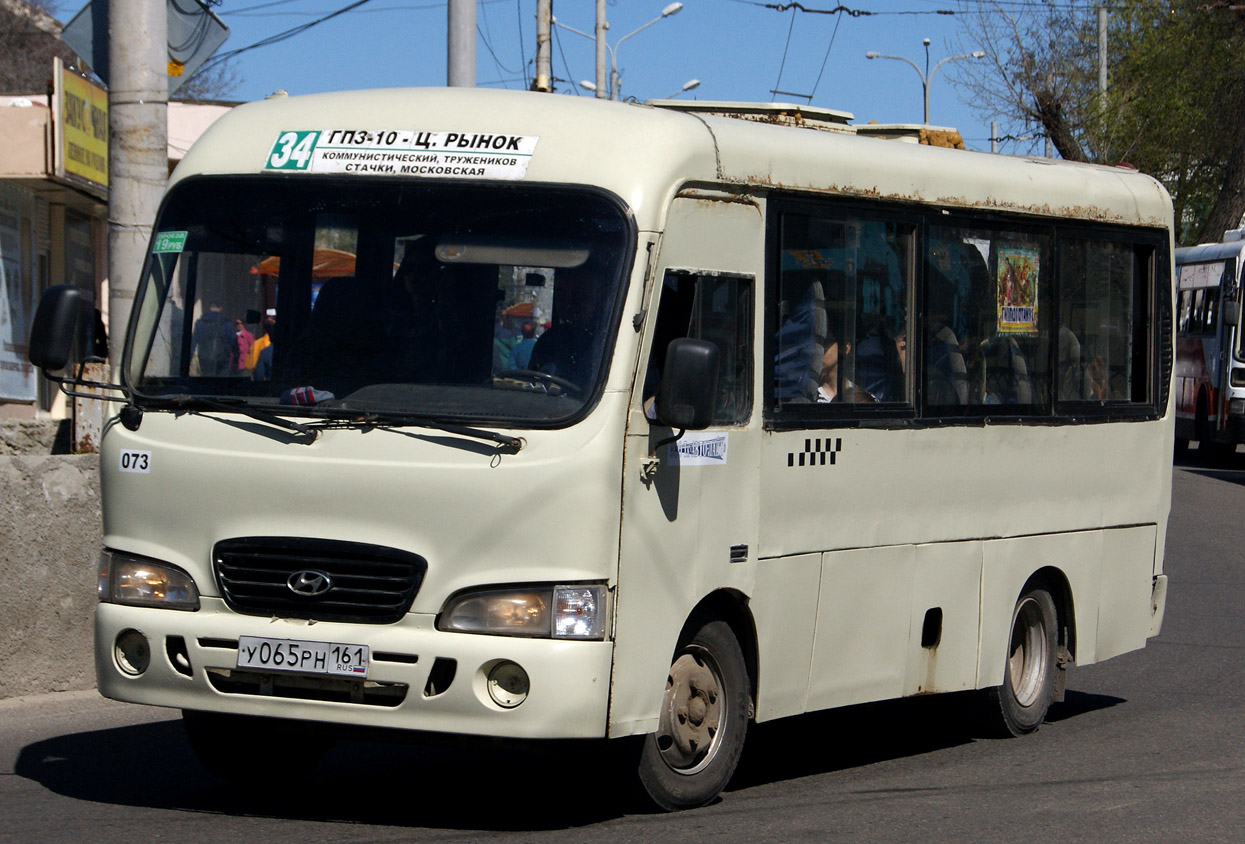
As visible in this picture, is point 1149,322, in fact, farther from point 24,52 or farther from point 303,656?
point 24,52

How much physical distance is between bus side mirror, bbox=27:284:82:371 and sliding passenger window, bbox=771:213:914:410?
2.66 meters

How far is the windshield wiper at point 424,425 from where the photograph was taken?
20.4 feet

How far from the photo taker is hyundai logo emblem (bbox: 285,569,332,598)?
6.27 m

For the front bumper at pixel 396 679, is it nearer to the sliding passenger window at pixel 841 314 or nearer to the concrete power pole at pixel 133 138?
the sliding passenger window at pixel 841 314

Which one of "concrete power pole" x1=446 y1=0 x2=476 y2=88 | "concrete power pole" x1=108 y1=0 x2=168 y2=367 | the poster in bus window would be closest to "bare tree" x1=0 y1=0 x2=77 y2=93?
"concrete power pole" x1=446 y1=0 x2=476 y2=88

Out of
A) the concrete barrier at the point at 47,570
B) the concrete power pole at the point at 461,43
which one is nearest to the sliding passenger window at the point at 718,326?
the concrete barrier at the point at 47,570

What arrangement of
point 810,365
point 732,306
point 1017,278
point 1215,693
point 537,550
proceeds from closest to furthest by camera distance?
point 537,550, point 732,306, point 810,365, point 1017,278, point 1215,693

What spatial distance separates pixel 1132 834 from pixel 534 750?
222 cm

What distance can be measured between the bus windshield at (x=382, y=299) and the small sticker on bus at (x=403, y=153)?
0.07m

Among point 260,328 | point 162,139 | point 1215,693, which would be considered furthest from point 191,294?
point 1215,693

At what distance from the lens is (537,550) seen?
616 cm

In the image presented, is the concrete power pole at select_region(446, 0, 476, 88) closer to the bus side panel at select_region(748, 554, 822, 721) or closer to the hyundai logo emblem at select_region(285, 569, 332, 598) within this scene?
the bus side panel at select_region(748, 554, 822, 721)

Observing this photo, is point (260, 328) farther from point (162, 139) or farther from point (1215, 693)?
point (1215, 693)

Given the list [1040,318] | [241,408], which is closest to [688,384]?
[241,408]
